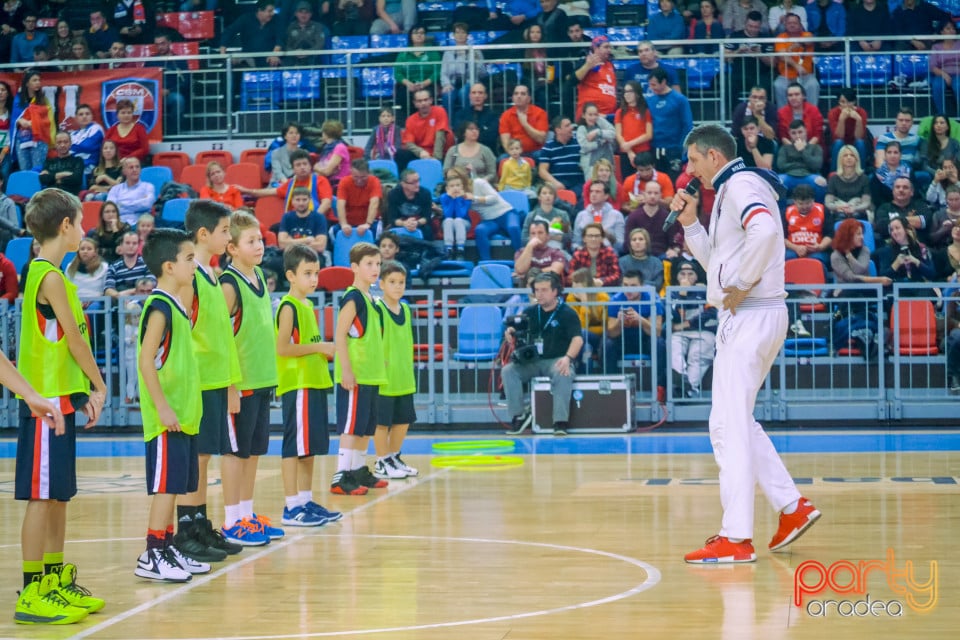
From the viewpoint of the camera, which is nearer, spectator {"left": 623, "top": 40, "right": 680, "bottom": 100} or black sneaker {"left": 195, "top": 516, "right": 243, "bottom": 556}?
black sneaker {"left": 195, "top": 516, "right": 243, "bottom": 556}

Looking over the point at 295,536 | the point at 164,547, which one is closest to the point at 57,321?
the point at 164,547

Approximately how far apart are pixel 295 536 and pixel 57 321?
2.55m

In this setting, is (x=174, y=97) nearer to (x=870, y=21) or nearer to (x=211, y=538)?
(x=870, y=21)

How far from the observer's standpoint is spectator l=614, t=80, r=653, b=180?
16953 millimetres

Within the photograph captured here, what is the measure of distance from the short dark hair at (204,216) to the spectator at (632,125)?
10390 mm

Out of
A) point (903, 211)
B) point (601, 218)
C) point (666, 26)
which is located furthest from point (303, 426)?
point (666, 26)

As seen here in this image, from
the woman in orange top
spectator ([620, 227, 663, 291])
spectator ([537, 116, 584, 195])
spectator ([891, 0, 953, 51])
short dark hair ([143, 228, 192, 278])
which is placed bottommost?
short dark hair ([143, 228, 192, 278])

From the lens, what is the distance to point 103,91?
18.8 meters

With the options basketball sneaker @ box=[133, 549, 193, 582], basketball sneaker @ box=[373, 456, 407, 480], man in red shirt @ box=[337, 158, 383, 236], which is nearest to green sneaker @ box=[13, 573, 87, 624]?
basketball sneaker @ box=[133, 549, 193, 582]

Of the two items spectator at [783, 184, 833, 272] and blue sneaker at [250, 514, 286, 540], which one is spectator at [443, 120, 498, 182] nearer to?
spectator at [783, 184, 833, 272]

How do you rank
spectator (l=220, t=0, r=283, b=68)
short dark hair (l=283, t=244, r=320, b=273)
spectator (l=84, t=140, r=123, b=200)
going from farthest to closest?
spectator (l=220, t=0, r=283, b=68), spectator (l=84, t=140, r=123, b=200), short dark hair (l=283, t=244, r=320, b=273)

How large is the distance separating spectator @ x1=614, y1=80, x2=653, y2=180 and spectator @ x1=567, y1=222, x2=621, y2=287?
92.5 inches

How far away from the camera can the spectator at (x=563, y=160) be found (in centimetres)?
1725

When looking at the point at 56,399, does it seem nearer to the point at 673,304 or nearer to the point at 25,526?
the point at 25,526
